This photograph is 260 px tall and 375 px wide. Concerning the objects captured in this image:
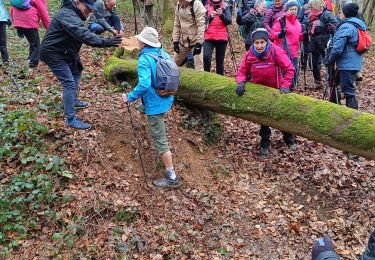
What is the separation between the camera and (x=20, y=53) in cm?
1040

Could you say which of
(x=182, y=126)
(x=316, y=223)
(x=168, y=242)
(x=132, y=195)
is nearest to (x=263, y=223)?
(x=316, y=223)

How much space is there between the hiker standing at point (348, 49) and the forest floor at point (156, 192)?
5.04 ft

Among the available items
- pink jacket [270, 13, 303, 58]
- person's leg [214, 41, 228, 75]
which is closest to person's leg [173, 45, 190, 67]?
person's leg [214, 41, 228, 75]

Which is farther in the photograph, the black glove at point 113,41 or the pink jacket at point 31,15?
the pink jacket at point 31,15

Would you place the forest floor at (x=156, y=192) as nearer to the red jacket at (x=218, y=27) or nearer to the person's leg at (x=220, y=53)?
the person's leg at (x=220, y=53)

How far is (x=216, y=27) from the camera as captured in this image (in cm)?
842

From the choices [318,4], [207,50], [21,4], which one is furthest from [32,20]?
[318,4]

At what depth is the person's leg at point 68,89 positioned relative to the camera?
593 centimetres

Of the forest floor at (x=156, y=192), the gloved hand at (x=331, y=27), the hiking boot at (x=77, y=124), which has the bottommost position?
the forest floor at (x=156, y=192)

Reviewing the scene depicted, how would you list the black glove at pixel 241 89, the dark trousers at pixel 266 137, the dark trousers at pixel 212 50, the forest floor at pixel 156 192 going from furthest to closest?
the dark trousers at pixel 212 50 → the dark trousers at pixel 266 137 → the black glove at pixel 241 89 → the forest floor at pixel 156 192

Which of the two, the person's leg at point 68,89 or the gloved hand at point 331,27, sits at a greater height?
the gloved hand at point 331,27

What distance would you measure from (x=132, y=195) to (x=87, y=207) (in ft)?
2.32

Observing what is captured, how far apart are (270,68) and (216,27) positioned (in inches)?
99.1

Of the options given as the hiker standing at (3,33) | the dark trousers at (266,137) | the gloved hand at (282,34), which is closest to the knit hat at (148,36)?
the dark trousers at (266,137)
